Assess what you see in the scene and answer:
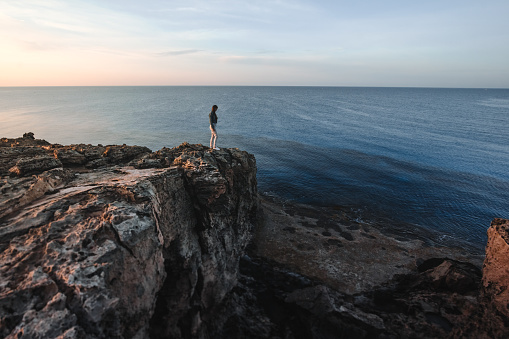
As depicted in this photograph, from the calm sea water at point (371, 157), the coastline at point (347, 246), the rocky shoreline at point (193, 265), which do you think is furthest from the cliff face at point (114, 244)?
the calm sea water at point (371, 157)

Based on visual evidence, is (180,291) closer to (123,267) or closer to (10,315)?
(123,267)

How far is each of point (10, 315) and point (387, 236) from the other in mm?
28938

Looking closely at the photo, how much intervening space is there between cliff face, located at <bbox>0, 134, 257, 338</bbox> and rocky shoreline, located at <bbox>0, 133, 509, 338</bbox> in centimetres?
5

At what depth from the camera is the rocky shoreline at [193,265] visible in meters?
8.31

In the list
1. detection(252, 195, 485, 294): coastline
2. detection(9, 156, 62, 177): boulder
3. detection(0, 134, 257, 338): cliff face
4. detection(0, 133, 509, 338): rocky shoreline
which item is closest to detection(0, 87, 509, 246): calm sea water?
detection(252, 195, 485, 294): coastline

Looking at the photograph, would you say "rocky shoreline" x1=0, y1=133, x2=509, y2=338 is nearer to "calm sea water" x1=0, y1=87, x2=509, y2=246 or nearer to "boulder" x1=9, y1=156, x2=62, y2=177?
"boulder" x1=9, y1=156, x2=62, y2=177

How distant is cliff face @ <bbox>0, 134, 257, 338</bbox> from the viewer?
7844 mm

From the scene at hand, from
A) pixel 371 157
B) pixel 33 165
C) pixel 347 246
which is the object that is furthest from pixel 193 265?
pixel 371 157

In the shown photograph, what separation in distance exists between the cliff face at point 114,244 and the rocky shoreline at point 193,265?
5cm

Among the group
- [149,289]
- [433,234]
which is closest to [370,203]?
[433,234]

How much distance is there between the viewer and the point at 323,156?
52875 mm

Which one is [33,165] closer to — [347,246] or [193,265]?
[193,265]

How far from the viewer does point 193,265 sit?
13.9 m

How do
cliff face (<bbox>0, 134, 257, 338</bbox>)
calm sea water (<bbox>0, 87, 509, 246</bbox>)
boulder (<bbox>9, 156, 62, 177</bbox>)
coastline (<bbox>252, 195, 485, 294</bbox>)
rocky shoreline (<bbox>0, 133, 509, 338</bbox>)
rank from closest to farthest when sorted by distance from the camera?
cliff face (<bbox>0, 134, 257, 338</bbox>)
rocky shoreline (<bbox>0, 133, 509, 338</bbox>)
boulder (<bbox>9, 156, 62, 177</bbox>)
coastline (<bbox>252, 195, 485, 294</bbox>)
calm sea water (<bbox>0, 87, 509, 246</bbox>)
